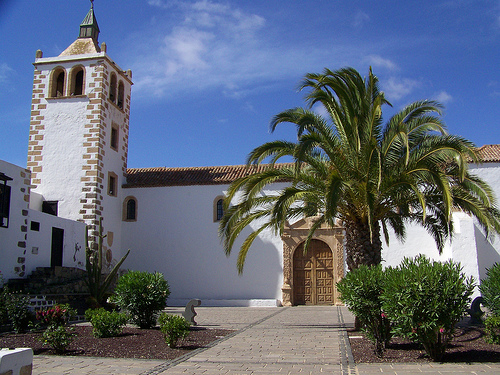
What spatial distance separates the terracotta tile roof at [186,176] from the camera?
21047 mm

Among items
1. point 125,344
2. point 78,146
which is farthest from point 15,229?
point 125,344

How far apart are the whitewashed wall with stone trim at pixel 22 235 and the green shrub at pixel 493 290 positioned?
42.8 ft

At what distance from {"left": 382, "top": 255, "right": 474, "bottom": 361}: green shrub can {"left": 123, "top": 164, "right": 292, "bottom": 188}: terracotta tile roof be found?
14.2 metres

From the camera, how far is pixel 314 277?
19.7m

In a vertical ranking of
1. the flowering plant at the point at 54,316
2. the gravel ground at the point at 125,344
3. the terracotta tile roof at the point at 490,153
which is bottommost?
the gravel ground at the point at 125,344

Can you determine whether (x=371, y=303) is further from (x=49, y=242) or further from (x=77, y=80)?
(x=77, y=80)

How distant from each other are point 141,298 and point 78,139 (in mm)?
11063

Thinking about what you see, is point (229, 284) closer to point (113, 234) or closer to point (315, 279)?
point (315, 279)

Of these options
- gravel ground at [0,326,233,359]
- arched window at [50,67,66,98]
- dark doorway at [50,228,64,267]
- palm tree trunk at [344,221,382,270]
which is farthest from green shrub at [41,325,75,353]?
arched window at [50,67,66,98]

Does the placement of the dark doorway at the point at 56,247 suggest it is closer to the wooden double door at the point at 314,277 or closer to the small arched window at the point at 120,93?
the small arched window at the point at 120,93

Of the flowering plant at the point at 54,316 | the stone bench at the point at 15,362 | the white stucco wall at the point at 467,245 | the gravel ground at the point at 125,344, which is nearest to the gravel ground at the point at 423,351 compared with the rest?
the gravel ground at the point at 125,344

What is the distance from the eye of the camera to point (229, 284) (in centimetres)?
2025

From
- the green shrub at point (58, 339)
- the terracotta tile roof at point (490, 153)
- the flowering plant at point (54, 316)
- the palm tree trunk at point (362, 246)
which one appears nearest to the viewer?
the green shrub at point (58, 339)

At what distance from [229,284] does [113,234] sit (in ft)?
18.0
